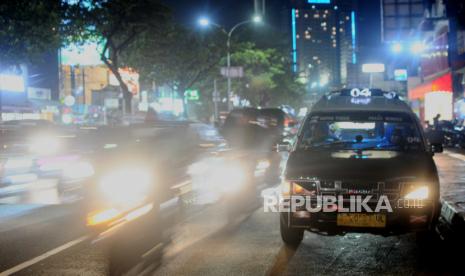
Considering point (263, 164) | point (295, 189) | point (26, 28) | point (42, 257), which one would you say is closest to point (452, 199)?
point (295, 189)

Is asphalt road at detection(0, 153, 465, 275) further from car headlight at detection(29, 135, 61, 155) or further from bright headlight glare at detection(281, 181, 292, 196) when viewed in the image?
car headlight at detection(29, 135, 61, 155)

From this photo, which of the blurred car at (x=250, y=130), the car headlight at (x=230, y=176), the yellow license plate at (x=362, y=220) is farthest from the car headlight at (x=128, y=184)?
the blurred car at (x=250, y=130)

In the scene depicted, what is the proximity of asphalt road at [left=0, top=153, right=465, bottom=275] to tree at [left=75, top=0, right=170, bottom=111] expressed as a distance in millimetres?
17516

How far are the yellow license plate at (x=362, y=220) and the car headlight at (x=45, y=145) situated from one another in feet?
34.3

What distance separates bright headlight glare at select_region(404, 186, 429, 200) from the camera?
21.6ft

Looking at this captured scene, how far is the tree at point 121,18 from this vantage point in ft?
84.9

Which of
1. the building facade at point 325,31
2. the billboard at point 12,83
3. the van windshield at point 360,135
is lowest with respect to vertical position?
the van windshield at point 360,135

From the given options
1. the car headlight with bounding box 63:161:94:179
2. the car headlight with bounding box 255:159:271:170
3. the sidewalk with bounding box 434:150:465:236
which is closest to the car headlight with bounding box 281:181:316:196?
the sidewalk with bounding box 434:150:465:236

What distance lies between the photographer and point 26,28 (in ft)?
65.9

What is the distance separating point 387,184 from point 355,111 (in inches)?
73.4

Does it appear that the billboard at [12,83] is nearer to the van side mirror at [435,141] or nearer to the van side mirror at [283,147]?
the van side mirror at [283,147]

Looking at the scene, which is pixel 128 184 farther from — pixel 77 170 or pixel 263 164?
pixel 263 164

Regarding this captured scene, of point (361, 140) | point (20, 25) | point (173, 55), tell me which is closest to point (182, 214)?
point (361, 140)

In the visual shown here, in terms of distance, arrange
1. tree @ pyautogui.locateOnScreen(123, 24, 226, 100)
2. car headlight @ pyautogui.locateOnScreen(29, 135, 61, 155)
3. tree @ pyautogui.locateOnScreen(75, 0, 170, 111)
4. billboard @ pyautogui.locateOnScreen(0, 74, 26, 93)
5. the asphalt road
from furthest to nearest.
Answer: billboard @ pyautogui.locateOnScreen(0, 74, 26, 93) < tree @ pyautogui.locateOnScreen(123, 24, 226, 100) < tree @ pyautogui.locateOnScreen(75, 0, 170, 111) < car headlight @ pyautogui.locateOnScreen(29, 135, 61, 155) < the asphalt road
